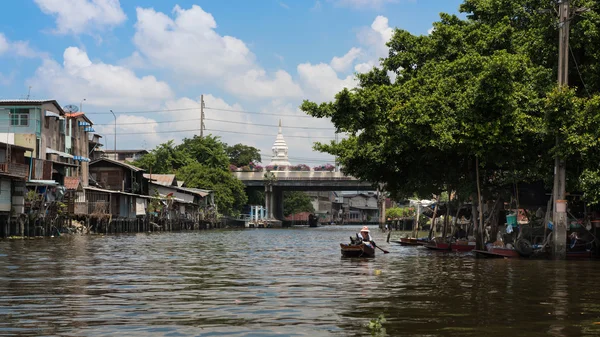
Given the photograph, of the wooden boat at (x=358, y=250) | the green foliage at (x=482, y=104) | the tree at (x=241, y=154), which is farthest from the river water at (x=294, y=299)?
the tree at (x=241, y=154)

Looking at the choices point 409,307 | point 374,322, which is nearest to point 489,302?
point 409,307

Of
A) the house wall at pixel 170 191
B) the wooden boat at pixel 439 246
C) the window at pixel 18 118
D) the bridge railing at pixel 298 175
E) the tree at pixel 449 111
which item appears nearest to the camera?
the tree at pixel 449 111

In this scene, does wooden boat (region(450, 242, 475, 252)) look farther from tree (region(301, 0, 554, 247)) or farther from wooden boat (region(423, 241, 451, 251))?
tree (region(301, 0, 554, 247))

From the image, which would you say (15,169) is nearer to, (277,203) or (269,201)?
(269,201)

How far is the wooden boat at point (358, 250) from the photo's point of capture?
105ft

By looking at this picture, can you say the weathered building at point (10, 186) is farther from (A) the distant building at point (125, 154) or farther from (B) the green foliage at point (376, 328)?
(A) the distant building at point (125, 154)

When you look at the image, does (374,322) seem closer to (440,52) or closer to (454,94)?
(454,94)

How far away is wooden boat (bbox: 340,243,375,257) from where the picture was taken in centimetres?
3191

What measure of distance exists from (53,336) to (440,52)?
26.9 m

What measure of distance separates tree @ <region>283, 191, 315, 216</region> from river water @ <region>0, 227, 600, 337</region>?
436ft

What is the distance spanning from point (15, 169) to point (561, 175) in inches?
1411

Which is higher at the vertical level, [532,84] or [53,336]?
[532,84]

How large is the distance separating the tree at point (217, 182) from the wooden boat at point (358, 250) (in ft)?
248

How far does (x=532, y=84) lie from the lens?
31.0 m
